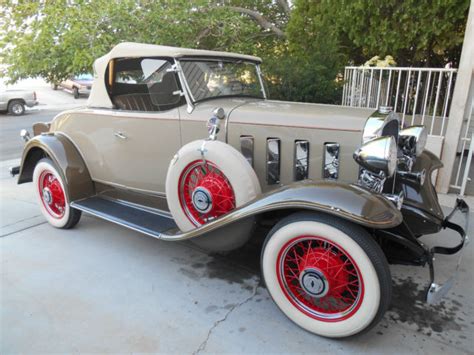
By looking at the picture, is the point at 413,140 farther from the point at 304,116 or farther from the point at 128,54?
the point at 128,54

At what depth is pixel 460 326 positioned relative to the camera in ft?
7.54

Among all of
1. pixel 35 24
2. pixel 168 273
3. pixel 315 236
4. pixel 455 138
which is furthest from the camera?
pixel 35 24

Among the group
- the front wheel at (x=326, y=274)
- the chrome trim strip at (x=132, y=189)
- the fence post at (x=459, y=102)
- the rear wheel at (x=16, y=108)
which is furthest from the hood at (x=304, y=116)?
the rear wheel at (x=16, y=108)

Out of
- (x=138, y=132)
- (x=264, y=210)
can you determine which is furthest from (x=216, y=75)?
(x=264, y=210)

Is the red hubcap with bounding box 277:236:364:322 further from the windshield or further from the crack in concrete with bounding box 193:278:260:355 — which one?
the windshield

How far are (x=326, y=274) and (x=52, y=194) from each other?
2.93 m

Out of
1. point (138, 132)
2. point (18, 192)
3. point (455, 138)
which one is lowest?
point (18, 192)

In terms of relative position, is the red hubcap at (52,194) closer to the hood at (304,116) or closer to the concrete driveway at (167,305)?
the concrete driveway at (167,305)

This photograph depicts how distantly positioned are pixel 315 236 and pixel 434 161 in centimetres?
168

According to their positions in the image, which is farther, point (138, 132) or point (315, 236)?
point (138, 132)

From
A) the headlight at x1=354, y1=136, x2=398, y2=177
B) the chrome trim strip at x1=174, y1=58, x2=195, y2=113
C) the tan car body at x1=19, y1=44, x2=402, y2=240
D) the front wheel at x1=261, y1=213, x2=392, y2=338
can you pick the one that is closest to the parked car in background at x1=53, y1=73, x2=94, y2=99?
the tan car body at x1=19, y1=44, x2=402, y2=240

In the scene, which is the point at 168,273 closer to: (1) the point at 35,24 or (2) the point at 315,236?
(2) the point at 315,236

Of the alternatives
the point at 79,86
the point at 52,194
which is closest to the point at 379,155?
the point at 52,194

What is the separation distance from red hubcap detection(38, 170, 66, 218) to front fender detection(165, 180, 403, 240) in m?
2.23
